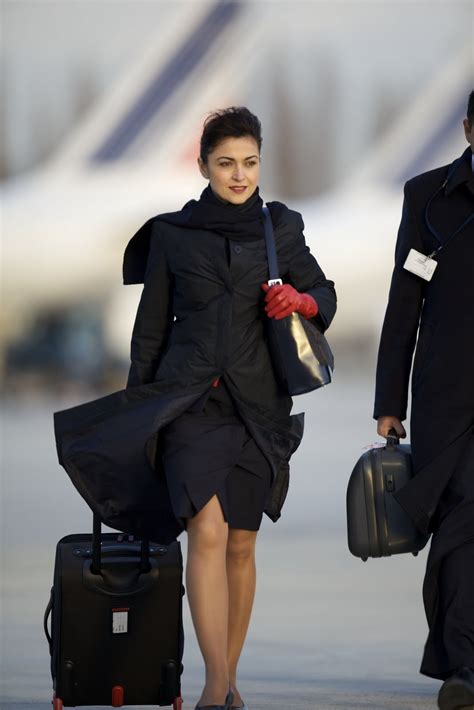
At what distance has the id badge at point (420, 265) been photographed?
133 inches

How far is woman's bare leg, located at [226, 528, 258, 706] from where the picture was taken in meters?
3.38

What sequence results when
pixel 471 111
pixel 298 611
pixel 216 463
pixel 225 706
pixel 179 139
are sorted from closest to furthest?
pixel 225 706
pixel 216 463
pixel 471 111
pixel 298 611
pixel 179 139

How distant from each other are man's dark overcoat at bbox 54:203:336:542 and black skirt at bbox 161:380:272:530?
3 centimetres

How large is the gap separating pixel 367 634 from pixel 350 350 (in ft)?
42.6

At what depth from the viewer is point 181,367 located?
3.33 meters

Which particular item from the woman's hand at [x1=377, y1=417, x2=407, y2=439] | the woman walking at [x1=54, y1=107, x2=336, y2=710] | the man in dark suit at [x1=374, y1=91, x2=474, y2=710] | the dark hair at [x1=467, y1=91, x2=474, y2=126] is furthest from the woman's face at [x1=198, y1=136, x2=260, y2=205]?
the woman's hand at [x1=377, y1=417, x2=407, y2=439]

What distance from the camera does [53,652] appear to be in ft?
11.2

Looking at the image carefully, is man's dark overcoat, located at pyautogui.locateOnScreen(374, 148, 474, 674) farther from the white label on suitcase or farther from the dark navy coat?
the white label on suitcase

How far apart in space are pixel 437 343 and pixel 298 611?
202 centimetres

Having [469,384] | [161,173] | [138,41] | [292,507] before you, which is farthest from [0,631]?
[138,41]

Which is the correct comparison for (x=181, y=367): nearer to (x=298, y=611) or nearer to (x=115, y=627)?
(x=115, y=627)

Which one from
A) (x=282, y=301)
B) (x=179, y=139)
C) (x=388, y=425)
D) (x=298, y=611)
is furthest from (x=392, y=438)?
(x=179, y=139)

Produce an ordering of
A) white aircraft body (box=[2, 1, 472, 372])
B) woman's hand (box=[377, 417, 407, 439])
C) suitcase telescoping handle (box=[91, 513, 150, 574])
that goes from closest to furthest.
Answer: suitcase telescoping handle (box=[91, 513, 150, 574])
woman's hand (box=[377, 417, 407, 439])
white aircraft body (box=[2, 1, 472, 372])

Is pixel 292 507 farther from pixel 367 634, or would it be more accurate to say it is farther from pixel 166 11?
pixel 166 11
